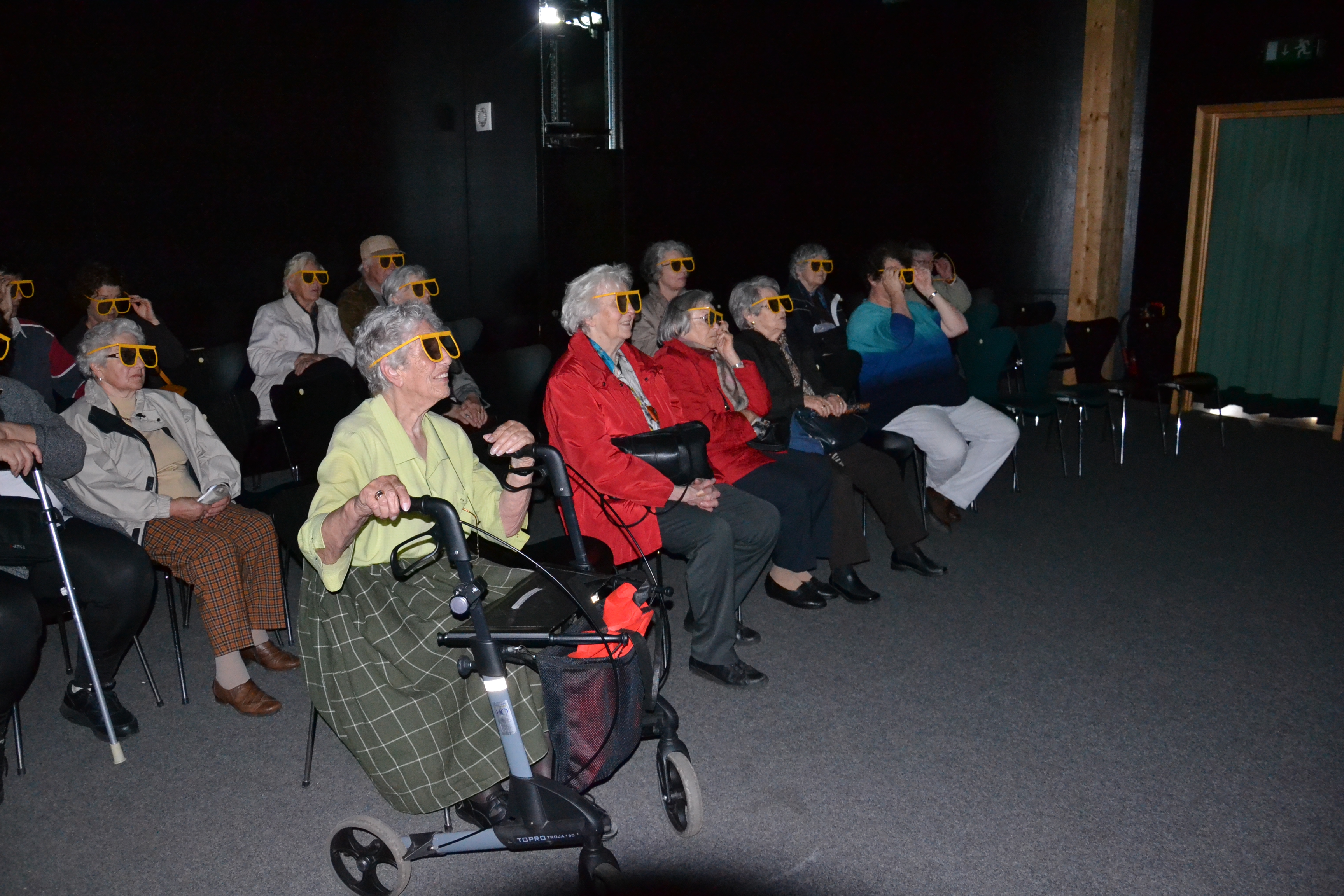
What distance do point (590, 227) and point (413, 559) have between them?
166 inches

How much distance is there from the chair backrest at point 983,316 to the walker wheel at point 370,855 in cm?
514

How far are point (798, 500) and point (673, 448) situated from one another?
1104mm

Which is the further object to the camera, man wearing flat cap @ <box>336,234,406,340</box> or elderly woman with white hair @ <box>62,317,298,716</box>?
man wearing flat cap @ <box>336,234,406,340</box>

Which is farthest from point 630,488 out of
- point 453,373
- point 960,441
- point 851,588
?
point 960,441

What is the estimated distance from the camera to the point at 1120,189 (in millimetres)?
8188

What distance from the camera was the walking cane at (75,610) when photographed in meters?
2.92

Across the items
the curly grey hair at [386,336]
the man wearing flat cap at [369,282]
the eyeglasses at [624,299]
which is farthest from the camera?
the man wearing flat cap at [369,282]

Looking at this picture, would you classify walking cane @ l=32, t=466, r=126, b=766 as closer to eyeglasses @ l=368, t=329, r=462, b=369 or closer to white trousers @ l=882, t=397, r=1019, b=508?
eyeglasses @ l=368, t=329, r=462, b=369

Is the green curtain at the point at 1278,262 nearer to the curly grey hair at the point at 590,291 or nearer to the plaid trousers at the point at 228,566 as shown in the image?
the curly grey hair at the point at 590,291

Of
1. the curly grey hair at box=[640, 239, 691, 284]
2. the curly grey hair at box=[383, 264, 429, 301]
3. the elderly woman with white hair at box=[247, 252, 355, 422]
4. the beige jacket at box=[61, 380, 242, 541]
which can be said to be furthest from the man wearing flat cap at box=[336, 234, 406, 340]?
the beige jacket at box=[61, 380, 242, 541]

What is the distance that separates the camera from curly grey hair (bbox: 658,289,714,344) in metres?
4.03

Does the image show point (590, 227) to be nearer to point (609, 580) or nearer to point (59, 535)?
point (59, 535)

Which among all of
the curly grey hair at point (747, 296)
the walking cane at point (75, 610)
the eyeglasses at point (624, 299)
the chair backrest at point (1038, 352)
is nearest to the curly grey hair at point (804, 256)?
the curly grey hair at point (747, 296)

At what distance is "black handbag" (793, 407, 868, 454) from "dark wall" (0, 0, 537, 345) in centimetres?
280
